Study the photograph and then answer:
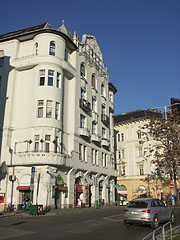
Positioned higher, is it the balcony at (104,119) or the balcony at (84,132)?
the balcony at (104,119)

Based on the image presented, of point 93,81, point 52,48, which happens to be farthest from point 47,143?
point 93,81

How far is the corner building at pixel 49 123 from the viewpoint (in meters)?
29.1

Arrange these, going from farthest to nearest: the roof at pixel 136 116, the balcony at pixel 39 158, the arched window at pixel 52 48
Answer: the roof at pixel 136 116, the arched window at pixel 52 48, the balcony at pixel 39 158

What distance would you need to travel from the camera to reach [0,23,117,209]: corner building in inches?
1147

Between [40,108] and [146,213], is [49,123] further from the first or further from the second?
[146,213]

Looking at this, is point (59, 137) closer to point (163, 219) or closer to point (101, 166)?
point (101, 166)

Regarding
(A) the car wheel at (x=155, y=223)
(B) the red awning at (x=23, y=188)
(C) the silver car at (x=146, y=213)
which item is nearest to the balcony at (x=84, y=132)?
(B) the red awning at (x=23, y=188)

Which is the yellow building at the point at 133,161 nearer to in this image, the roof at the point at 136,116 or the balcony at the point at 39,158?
the roof at the point at 136,116

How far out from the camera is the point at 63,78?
33.7m

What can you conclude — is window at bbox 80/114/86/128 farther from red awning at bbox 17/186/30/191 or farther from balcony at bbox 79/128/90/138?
red awning at bbox 17/186/30/191

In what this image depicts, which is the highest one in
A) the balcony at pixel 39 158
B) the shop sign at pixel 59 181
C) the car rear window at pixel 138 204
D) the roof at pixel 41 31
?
the roof at pixel 41 31

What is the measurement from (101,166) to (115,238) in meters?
29.9


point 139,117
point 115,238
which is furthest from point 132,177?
point 115,238

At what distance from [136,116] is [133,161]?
10550mm
